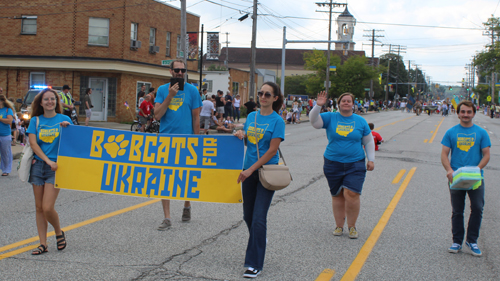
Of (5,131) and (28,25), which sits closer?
(5,131)

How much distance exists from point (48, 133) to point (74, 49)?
2441cm

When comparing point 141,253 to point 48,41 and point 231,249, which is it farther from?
point 48,41

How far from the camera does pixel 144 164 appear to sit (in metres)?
5.84

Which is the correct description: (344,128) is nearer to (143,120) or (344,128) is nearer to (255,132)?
(255,132)

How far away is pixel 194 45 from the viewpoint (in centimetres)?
2858

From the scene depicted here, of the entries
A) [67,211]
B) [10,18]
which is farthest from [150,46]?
[67,211]

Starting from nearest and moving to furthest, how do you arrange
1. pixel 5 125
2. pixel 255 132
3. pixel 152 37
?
1. pixel 255 132
2. pixel 5 125
3. pixel 152 37

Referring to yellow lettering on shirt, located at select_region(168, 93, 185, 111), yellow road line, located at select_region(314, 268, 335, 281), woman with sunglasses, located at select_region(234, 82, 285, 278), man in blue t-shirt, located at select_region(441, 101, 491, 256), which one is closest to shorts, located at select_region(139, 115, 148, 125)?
yellow lettering on shirt, located at select_region(168, 93, 185, 111)

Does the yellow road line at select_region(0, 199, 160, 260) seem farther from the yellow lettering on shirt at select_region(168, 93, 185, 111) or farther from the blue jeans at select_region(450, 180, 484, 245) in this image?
the blue jeans at select_region(450, 180, 484, 245)

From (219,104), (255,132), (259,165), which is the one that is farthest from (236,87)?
(259,165)

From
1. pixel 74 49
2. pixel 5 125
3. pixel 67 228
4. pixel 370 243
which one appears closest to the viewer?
pixel 370 243

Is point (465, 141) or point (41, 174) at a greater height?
point (465, 141)

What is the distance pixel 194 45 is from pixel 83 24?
6.29 metres

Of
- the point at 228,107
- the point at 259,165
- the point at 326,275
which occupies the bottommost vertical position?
the point at 326,275
